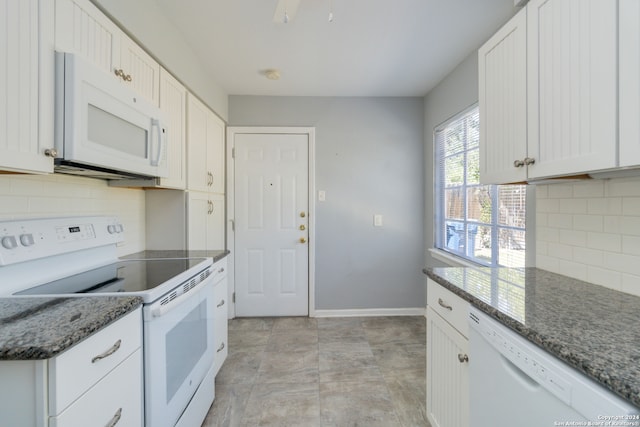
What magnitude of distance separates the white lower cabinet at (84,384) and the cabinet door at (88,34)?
42.0 inches

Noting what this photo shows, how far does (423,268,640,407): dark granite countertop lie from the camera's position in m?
0.61

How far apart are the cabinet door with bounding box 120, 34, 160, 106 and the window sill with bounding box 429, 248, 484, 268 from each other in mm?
2475

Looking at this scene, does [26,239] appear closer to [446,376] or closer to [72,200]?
[72,200]

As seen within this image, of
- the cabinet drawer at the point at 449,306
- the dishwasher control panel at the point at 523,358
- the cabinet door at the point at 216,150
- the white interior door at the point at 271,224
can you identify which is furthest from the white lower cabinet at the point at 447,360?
the cabinet door at the point at 216,150

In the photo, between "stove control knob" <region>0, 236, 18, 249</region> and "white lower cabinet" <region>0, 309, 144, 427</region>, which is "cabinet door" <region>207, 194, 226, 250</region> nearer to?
"stove control knob" <region>0, 236, 18, 249</region>

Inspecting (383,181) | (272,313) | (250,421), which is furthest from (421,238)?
(250,421)

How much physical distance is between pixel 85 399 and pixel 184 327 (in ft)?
1.85

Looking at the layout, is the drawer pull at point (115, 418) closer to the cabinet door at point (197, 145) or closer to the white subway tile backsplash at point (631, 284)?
Result: the cabinet door at point (197, 145)

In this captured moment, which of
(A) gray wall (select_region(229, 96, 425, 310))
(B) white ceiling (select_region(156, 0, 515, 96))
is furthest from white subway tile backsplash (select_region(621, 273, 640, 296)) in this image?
(A) gray wall (select_region(229, 96, 425, 310))

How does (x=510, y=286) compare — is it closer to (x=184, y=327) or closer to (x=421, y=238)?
(x=184, y=327)

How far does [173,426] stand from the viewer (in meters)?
1.19

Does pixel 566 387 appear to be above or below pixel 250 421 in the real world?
above

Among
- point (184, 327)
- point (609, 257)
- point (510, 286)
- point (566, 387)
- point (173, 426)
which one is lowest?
point (173, 426)

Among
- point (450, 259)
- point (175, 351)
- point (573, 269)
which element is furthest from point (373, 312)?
point (175, 351)
